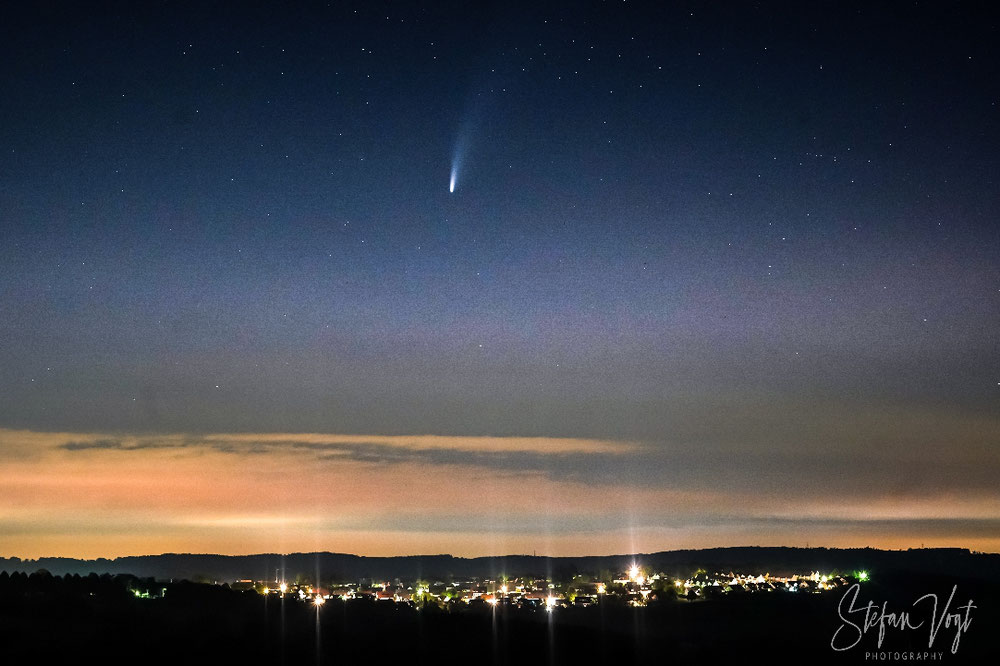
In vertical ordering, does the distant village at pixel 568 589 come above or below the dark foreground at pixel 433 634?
below

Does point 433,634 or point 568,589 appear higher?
point 433,634

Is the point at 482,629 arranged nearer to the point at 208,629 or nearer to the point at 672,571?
the point at 208,629

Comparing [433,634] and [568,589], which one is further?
[568,589]

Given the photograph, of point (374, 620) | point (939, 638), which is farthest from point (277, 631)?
point (939, 638)

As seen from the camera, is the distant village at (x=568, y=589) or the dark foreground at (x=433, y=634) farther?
the distant village at (x=568, y=589)

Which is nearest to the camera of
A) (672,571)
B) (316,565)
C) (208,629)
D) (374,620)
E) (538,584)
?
(208,629)
